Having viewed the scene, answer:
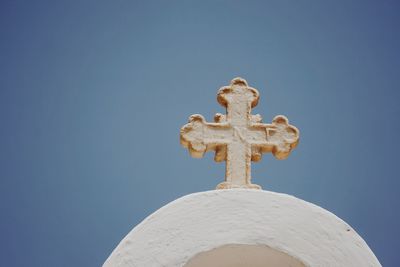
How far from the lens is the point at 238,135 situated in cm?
269

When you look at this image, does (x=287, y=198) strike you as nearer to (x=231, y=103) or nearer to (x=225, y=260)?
(x=225, y=260)

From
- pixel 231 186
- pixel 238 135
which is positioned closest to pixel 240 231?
pixel 231 186

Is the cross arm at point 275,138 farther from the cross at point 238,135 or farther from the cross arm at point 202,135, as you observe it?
the cross arm at point 202,135

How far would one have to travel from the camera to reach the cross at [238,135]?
260 centimetres

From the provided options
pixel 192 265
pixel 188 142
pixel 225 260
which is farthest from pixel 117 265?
pixel 188 142

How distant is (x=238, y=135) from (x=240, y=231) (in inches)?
27.0

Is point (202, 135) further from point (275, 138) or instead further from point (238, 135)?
point (275, 138)

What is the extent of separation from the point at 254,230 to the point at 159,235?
0.41 meters

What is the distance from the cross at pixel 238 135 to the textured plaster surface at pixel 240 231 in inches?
12.0

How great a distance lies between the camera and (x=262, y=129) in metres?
2.76

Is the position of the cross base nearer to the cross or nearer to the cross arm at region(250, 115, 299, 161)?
the cross

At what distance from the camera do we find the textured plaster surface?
6.90ft

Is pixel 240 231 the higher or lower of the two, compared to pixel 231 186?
lower

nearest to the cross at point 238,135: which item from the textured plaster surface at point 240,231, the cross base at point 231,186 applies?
the cross base at point 231,186
